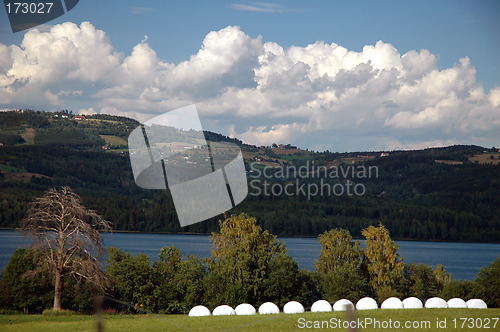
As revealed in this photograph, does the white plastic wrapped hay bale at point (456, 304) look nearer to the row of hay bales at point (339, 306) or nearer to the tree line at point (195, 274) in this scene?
the row of hay bales at point (339, 306)

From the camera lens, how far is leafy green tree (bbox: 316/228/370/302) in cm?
4831

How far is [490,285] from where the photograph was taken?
51.7 metres

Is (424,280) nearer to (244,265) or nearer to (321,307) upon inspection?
(244,265)

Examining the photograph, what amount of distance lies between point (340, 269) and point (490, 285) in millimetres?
15047

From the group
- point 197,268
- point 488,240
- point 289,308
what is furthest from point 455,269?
point 488,240

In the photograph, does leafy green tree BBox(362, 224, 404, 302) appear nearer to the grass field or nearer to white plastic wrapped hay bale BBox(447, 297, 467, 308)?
white plastic wrapped hay bale BBox(447, 297, 467, 308)

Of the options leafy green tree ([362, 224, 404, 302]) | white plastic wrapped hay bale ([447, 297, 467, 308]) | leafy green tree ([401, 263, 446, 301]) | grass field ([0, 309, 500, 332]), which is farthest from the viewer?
leafy green tree ([401, 263, 446, 301])

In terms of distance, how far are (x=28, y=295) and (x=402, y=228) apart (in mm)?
159333

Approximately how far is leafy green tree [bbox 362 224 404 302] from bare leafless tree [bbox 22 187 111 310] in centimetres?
2949

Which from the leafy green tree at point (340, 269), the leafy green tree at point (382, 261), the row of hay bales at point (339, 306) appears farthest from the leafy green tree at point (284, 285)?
the row of hay bales at point (339, 306)

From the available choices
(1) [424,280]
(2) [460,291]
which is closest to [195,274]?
(2) [460,291]

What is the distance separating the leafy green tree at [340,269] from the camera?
48.3 meters

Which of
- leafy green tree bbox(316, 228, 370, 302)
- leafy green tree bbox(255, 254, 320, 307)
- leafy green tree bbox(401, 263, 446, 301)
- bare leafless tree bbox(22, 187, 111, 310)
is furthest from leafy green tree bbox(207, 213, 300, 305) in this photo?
leafy green tree bbox(401, 263, 446, 301)

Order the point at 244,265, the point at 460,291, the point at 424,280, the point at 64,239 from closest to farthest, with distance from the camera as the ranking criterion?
the point at 64,239 → the point at 460,291 → the point at 244,265 → the point at 424,280
